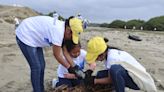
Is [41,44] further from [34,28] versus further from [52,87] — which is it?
[52,87]

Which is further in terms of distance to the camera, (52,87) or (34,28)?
(52,87)

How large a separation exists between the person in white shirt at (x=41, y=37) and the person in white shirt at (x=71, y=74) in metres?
0.21

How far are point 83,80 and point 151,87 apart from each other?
93 cm

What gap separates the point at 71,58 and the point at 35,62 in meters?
0.54

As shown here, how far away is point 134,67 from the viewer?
23.6 feet

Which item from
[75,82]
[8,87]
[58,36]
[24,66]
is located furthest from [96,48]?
[24,66]

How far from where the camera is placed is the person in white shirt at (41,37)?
684cm

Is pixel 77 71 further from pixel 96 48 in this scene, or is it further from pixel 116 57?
pixel 116 57

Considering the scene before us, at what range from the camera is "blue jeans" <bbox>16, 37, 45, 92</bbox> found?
23.7 feet

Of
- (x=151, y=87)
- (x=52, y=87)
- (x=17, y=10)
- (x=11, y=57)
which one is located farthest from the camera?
(x=17, y=10)

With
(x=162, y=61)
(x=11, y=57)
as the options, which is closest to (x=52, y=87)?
(x=11, y=57)

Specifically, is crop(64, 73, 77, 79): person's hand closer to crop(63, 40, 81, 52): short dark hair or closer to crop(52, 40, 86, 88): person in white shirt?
crop(52, 40, 86, 88): person in white shirt

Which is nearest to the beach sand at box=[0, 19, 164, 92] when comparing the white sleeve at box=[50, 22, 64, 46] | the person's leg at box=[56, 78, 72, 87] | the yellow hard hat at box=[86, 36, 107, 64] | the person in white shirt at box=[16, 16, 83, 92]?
the person's leg at box=[56, 78, 72, 87]

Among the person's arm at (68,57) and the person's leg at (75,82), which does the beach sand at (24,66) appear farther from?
the person's arm at (68,57)
